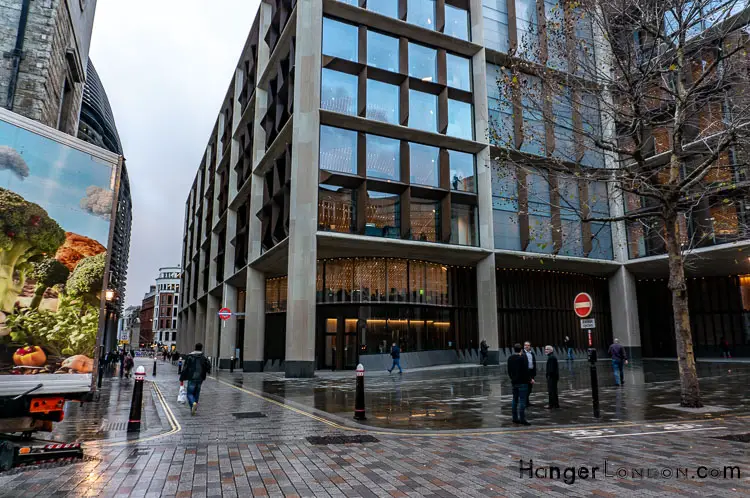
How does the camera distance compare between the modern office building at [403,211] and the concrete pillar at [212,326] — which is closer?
the modern office building at [403,211]

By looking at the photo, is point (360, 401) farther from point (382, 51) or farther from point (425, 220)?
point (382, 51)

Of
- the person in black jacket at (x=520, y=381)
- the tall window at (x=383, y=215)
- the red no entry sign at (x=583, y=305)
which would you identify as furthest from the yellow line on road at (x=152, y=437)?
the tall window at (x=383, y=215)

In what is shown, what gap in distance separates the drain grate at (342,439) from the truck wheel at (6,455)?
4003mm

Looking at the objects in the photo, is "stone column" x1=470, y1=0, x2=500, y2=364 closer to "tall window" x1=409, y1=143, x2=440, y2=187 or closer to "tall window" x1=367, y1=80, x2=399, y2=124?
"tall window" x1=409, y1=143, x2=440, y2=187

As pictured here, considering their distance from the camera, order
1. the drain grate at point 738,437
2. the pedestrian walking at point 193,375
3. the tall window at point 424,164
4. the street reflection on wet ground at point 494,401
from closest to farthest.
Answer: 1. the drain grate at point 738,437
2. the street reflection on wet ground at point 494,401
3. the pedestrian walking at point 193,375
4. the tall window at point 424,164

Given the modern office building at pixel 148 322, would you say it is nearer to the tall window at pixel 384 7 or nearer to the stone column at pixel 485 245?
the stone column at pixel 485 245

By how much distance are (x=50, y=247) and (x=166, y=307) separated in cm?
13340

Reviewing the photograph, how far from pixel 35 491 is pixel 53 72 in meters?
18.7

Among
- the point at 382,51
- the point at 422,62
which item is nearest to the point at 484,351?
the point at 422,62

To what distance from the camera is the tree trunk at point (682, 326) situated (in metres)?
11.3

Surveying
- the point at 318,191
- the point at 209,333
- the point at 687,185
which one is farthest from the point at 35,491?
the point at 209,333

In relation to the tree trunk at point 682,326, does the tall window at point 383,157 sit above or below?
above

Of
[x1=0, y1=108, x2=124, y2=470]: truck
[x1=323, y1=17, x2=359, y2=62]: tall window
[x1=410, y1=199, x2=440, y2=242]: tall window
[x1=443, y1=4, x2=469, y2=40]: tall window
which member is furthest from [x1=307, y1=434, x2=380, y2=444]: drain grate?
[x1=443, y1=4, x2=469, y2=40]: tall window

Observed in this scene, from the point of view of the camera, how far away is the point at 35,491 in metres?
4.88
